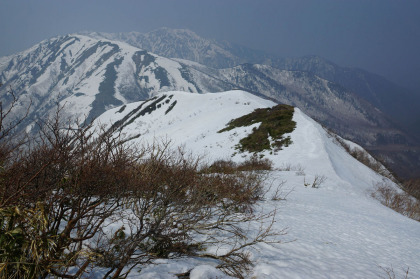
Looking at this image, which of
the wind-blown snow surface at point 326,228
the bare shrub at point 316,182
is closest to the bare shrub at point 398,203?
the wind-blown snow surface at point 326,228

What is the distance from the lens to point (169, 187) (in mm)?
4305

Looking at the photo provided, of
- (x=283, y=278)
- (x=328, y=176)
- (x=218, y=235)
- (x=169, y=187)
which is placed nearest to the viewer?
(x=283, y=278)

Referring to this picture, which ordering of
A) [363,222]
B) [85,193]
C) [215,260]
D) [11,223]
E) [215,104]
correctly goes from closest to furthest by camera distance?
1. [11,223]
2. [85,193]
3. [215,260]
4. [363,222]
5. [215,104]

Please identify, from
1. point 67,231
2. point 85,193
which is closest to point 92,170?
point 85,193

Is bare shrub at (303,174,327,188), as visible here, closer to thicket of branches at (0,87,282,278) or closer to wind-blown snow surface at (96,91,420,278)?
wind-blown snow surface at (96,91,420,278)

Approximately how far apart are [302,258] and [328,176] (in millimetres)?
11737

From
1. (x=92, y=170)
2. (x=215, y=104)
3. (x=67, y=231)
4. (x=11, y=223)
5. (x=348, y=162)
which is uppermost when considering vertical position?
(x=215, y=104)

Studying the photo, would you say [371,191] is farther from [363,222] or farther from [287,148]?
[363,222]

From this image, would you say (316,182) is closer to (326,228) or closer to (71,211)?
(326,228)

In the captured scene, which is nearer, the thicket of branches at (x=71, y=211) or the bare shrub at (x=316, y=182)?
the thicket of branches at (x=71, y=211)

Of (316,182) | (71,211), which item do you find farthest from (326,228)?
Answer: (316,182)

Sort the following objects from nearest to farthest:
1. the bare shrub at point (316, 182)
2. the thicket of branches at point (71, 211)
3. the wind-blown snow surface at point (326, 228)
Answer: the thicket of branches at point (71, 211), the wind-blown snow surface at point (326, 228), the bare shrub at point (316, 182)

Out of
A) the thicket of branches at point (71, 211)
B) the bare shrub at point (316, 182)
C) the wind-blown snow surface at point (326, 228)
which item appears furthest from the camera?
the bare shrub at point (316, 182)

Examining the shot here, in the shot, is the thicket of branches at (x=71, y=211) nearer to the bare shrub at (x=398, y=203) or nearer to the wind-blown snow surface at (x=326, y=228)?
the wind-blown snow surface at (x=326, y=228)
